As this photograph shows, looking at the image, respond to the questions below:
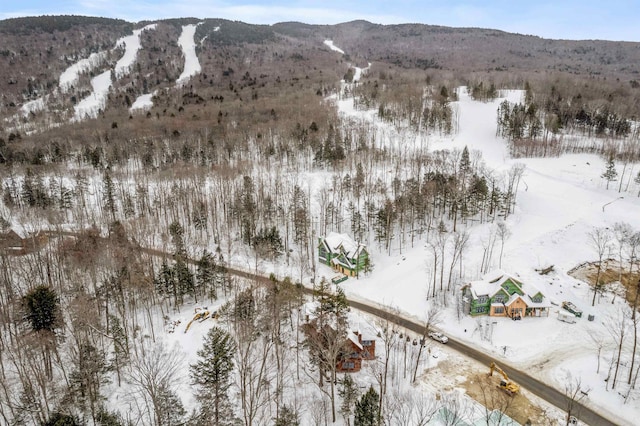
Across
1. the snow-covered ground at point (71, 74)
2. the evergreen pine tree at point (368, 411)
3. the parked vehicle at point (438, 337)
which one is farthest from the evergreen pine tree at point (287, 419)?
the snow-covered ground at point (71, 74)

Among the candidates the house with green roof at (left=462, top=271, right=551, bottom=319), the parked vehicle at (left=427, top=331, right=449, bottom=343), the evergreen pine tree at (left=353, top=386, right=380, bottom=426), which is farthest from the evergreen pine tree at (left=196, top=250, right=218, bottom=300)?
the house with green roof at (left=462, top=271, right=551, bottom=319)

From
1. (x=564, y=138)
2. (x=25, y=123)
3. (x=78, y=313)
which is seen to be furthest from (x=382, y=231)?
(x=25, y=123)

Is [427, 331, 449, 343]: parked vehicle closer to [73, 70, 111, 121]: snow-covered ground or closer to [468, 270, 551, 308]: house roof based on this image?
[468, 270, 551, 308]: house roof

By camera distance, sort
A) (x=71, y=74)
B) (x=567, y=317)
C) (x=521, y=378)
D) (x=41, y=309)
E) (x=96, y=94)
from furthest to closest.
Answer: (x=71, y=74) → (x=96, y=94) → (x=567, y=317) → (x=521, y=378) → (x=41, y=309)

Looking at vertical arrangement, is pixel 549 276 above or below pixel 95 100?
below

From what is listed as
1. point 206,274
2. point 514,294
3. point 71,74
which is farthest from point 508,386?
point 71,74

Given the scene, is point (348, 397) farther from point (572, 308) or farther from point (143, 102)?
point (143, 102)

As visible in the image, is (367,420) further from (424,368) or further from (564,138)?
(564,138)
